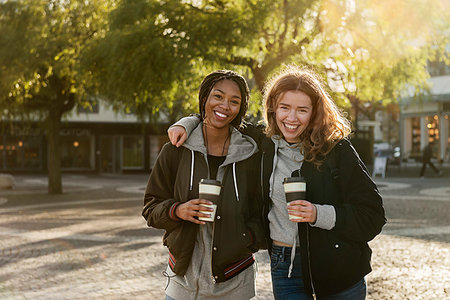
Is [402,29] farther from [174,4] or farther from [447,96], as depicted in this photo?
[447,96]

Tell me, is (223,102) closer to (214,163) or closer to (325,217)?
(214,163)

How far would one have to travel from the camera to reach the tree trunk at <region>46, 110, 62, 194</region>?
61.6 ft

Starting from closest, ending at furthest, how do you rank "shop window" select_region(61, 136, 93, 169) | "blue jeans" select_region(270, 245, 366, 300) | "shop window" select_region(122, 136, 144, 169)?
1. "blue jeans" select_region(270, 245, 366, 300)
2. "shop window" select_region(122, 136, 144, 169)
3. "shop window" select_region(61, 136, 93, 169)

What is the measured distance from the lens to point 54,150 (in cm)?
1884

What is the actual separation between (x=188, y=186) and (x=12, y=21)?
621 inches

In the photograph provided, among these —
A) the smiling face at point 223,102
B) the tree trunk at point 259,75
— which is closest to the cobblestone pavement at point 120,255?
the smiling face at point 223,102

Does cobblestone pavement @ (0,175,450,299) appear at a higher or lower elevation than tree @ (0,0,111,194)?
lower

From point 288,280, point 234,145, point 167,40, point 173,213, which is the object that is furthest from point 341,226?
point 167,40

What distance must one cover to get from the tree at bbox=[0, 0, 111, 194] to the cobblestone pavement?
4.18m

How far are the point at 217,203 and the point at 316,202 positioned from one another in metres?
0.44

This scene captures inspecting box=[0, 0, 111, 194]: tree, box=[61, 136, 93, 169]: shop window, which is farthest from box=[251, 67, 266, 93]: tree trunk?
box=[61, 136, 93, 169]: shop window

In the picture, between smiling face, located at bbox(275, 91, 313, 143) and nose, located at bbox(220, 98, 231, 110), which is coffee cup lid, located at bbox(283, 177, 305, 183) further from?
nose, located at bbox(220, 98, 231, 110)

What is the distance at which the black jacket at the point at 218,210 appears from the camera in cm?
262

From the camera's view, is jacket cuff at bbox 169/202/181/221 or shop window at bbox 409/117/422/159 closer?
jacket cuff at bbox 169/202/181/221
